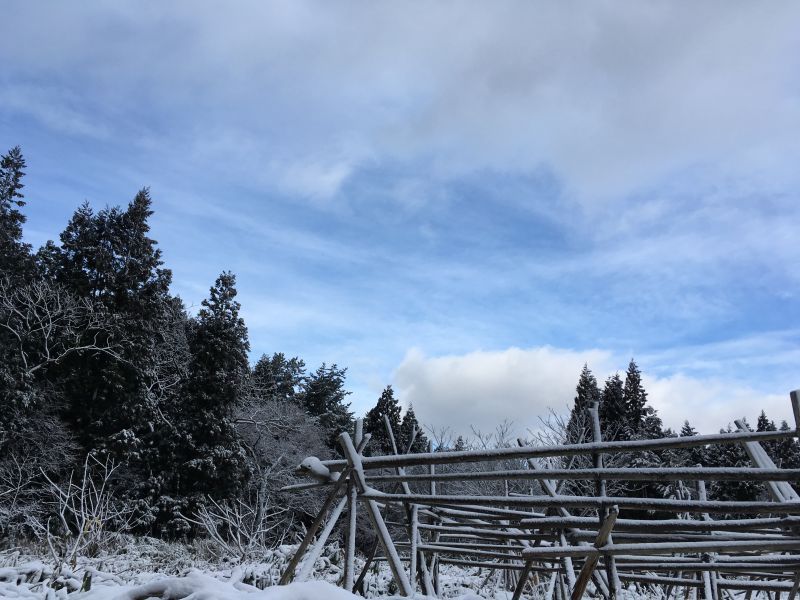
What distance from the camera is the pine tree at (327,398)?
34469mm

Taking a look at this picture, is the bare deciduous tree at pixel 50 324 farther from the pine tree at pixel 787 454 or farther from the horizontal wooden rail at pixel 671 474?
the pine tree at pixel 787 454

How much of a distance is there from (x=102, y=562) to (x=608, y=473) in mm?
9363

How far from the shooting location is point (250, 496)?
78.5ft

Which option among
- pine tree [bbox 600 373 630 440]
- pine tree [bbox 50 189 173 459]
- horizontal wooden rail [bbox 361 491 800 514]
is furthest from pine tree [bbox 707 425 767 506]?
horizontal wooden rail [bbox 361 491 800 514]

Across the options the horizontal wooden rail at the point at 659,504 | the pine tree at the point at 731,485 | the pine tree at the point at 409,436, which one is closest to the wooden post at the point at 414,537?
the horizontal wooden rail at the point at 659,504

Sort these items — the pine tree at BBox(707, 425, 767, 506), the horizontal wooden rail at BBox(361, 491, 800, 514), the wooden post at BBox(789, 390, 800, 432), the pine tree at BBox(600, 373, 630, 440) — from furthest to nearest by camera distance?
the pine tree at BBox(600, 373, 630, 440)
the pine tree at BBox(707, 425, 767, 506)
the horizontal wooden rail at BBox(361, 491, 800, 514)
the wooden post at BBox(789, 390, 800, 432)

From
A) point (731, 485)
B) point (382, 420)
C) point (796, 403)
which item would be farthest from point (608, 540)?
point (382, 420)

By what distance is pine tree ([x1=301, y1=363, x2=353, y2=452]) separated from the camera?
113ft

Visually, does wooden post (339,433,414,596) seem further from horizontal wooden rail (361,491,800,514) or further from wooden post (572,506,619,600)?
wooden post (572,506,619,600)

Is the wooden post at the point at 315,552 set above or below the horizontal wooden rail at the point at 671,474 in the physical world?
below

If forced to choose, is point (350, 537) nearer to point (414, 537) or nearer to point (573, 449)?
point (573, 449)

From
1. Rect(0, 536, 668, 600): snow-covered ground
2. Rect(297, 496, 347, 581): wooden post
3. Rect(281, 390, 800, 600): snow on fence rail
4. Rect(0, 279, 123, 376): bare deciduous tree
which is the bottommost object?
Rect(0, 536, 668, 600): snow-covered ground

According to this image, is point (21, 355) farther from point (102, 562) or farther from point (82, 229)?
point (102, 562)

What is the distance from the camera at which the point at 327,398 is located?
118ft
